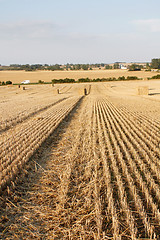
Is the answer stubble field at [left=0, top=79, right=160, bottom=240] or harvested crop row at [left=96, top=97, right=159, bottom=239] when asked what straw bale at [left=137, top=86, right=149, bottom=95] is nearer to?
stubble field at [left=0, top=79, right=160, bottom=240]

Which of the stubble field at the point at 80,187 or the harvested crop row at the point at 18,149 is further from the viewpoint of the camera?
the harvested crop row at the point at 18,149

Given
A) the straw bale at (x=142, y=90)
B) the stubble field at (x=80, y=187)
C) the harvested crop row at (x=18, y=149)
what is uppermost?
the straw bale at (x=142, y=90)

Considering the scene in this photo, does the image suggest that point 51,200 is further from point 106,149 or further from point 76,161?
point 106,149

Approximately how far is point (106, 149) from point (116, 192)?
286 cm

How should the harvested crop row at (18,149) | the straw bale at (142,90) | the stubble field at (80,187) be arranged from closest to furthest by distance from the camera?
1. the stubble field at (80,187)
2. the harvested crop row at (18,149)
3. the straw bale at (142,90)

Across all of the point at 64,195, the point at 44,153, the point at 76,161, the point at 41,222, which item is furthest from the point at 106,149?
the point at 41,222

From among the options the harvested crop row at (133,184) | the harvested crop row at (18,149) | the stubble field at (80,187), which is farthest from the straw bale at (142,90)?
the harvested crop row at (133,184)

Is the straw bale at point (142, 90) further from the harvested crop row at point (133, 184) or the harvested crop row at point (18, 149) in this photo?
the harvested crop row at point (133, 184)

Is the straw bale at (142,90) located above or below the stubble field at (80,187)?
above

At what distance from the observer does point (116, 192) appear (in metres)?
4.91

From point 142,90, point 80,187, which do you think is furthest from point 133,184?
point 142,90

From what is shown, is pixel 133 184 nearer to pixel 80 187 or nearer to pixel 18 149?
pixel 80 187

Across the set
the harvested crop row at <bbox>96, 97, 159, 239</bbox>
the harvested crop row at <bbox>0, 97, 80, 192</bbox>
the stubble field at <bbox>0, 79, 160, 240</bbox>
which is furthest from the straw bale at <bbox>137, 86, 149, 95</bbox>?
the harvested crop row at <bbox>96, 97, 159, 239</bbox>

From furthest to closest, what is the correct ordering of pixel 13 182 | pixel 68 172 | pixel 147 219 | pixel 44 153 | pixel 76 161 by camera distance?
1. pixel 44 153
2. pixel 76 161
3. pixel 68 172
4. pixel 13 182
5. pixel 147 219
